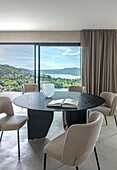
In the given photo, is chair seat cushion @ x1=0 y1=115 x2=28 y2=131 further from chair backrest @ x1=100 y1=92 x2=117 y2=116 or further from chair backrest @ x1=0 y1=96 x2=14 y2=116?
chair backrest @ x1=100 y1=92 x2=117 y2=116

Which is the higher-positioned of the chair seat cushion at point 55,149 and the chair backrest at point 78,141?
the chair backrest at point 78,141

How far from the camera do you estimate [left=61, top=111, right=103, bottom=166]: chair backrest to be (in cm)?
121

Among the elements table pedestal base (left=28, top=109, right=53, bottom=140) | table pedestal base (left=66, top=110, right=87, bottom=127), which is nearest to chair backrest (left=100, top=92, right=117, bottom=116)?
table pedestal base (left=66, top=110, right=87, bottom=127)

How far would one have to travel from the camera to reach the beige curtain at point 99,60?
14.5ft

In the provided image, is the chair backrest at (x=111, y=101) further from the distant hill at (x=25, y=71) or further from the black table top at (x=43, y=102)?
the distant hill at (x=25, y=71)

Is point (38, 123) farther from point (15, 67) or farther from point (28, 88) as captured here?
point (15, 67)

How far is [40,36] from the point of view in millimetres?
4637

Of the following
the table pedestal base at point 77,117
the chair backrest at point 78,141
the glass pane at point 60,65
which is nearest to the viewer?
the chair backrest at point 78,141

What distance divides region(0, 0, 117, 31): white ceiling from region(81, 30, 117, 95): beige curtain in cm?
31

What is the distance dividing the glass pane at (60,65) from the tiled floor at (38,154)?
7.92 feet

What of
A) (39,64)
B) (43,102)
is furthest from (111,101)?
(39,64)

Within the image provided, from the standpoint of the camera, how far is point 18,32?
4.66 meters

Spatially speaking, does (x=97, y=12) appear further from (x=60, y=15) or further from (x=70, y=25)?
(x=70, y=25)

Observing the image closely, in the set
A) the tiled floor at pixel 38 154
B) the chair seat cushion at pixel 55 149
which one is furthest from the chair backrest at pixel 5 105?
the chair seat cushion at pixel 55 149
